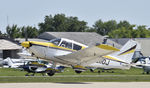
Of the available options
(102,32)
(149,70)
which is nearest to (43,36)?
(149,70)

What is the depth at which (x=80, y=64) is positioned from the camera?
26641 millimetres

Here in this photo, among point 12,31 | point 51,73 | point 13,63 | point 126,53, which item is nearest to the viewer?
point 51,73

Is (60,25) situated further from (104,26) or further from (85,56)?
(85,56)

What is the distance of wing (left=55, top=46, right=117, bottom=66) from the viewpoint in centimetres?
2313

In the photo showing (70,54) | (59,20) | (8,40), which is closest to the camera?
(70,54)

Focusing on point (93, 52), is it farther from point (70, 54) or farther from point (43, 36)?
point (43, 36)

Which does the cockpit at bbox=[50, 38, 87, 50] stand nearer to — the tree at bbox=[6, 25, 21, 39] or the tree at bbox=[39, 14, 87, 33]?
the tree at bbox=[6, 25, 21, 39]

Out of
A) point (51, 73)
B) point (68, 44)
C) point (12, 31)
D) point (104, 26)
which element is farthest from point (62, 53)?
point (104, 26)

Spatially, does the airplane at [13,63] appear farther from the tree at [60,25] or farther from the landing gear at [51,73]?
the tree at [60,25]

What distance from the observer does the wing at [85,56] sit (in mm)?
23128

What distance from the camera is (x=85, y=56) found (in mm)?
25359

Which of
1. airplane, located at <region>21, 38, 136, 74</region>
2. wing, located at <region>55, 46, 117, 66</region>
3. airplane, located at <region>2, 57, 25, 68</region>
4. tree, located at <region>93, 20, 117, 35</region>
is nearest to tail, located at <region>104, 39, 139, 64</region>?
airplane, located at <region>21, 38, 136, 74</region>

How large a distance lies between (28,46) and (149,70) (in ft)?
44.4

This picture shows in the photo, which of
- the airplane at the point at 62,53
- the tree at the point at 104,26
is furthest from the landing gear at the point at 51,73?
the tree at the point at 104,26
